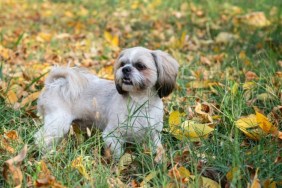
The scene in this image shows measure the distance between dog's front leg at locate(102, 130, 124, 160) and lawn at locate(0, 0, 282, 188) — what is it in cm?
8

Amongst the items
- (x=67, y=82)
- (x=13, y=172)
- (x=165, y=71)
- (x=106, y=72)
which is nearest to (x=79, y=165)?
(x=13, y=172)

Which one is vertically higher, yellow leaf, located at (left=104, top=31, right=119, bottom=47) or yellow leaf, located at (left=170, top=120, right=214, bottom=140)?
yellow leaf, located at (left=170, top=120, right=214, bottom=140)

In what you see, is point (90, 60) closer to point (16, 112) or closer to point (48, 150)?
point (16, 112)

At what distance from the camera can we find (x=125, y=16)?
32.0 ft

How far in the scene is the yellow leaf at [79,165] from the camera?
3150 millimetres

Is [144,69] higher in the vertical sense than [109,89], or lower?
higher

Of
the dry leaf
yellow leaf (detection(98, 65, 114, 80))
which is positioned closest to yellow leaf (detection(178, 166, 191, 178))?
the dry leaf

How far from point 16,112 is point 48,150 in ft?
2.89

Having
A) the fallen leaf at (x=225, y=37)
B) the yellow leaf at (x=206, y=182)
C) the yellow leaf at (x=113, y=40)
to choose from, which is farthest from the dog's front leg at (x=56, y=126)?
the fallen leaf at (x=225, y=37)

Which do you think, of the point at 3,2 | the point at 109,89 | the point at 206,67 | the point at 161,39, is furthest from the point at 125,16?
the point at 109,89

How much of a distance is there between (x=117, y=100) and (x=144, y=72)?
0.36 m

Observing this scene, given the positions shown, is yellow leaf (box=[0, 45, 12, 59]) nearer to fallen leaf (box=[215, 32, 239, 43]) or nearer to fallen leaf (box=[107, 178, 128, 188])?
fallen leaf (box=[215, 32, 239, 43])

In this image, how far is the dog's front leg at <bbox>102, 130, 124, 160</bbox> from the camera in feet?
12.3

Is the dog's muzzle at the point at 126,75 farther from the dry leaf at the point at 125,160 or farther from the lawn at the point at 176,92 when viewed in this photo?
the dry leaf at the point at 125,160
